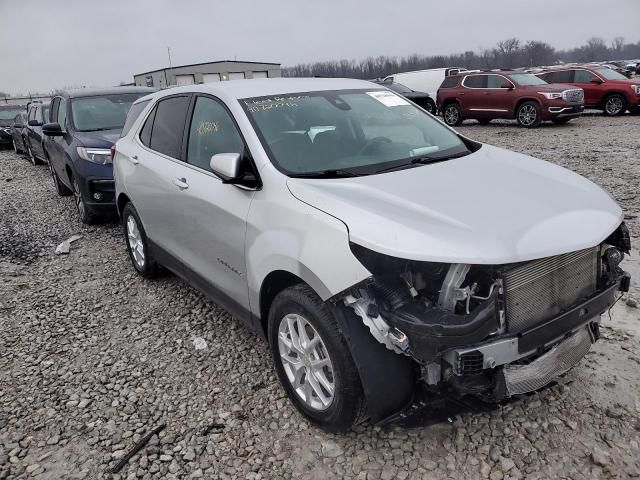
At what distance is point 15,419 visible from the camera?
3033 mm

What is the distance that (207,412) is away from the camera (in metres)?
2.99

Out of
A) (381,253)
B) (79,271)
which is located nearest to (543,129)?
(79,271)

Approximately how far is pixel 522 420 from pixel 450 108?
15784 millimetres

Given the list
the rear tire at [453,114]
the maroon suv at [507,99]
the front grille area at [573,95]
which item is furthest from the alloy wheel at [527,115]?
the rear tire at [453,114]

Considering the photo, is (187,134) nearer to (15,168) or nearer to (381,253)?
(381,253)

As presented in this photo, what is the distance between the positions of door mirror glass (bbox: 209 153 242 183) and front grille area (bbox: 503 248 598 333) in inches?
59.5

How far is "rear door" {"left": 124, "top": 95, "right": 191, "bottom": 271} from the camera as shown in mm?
3803

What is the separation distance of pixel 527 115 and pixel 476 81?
213cm

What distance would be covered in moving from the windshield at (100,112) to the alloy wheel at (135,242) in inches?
117

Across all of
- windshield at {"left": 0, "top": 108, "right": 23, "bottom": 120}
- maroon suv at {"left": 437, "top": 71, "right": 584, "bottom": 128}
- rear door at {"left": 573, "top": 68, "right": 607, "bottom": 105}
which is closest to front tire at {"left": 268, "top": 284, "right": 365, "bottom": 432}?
maroon suv at {"left": 437, "top": 71, "right": 584, "bottom": 128}

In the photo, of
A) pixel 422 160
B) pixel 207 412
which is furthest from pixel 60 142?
pixel 422 160

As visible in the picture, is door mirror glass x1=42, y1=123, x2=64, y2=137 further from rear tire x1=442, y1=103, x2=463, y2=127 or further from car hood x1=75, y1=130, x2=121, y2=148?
rear tire x1=442, y1=103, x2=463, y2=127

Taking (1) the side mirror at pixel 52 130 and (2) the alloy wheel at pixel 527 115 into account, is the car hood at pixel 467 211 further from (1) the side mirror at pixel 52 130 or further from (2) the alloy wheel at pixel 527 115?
(2) the alloy wheel at pixel 527 115

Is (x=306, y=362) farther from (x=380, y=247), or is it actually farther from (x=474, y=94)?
(x=474, y=94)
